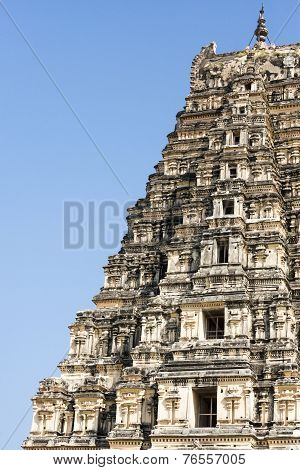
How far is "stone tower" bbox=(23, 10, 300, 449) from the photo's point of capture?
3012cm

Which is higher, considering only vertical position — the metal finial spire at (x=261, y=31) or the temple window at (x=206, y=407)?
the metal finial spire at (x=261, y=31)

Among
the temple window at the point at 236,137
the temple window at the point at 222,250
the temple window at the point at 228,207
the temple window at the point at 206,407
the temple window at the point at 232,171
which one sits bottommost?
the temple window at the point at 206,407

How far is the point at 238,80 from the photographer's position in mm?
44250

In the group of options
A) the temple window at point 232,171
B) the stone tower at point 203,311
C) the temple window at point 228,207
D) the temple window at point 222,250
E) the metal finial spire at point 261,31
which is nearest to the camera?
the stone tower at point 203,311

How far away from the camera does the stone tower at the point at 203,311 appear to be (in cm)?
3012

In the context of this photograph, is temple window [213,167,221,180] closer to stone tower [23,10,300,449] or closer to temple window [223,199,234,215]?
stone tower [23,10,300,449]

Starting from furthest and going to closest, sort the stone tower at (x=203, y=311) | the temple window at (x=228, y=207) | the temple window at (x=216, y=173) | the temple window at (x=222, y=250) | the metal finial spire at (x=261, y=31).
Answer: the metal finial spire at (x=261, y=31)
the temple window at (x=216, y=173)
the temple window at (x=228, y=207)
the temple window at (x=222, y=250)
the stone tower at (x=203, y=311)

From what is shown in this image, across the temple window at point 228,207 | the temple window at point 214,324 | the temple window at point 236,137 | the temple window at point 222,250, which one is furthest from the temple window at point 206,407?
the temple window at point 236,137

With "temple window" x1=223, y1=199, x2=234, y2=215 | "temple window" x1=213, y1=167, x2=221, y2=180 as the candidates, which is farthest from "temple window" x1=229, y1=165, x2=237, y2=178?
"temple window" x1=223, y1=199, x2=234, y2=215

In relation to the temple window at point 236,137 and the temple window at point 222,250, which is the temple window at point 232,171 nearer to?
the temple window at point 236,137

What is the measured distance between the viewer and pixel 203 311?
108 ft

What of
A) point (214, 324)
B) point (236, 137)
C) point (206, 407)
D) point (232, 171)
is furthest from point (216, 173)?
point (206, 407)

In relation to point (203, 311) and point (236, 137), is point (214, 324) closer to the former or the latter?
point (203, 311)
